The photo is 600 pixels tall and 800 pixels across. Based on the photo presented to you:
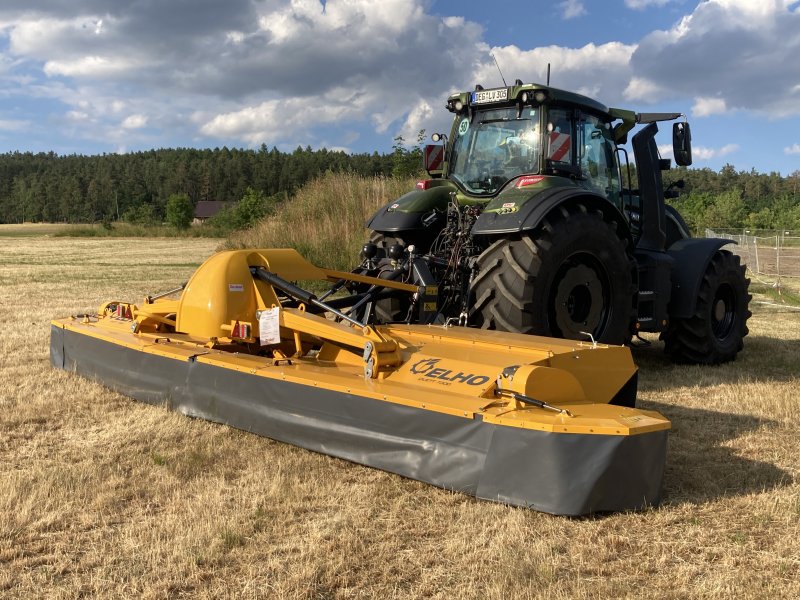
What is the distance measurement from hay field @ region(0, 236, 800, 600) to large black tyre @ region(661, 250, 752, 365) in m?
2.07

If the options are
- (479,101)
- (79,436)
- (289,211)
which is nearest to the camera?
(79,436)

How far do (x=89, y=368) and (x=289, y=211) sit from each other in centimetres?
1034

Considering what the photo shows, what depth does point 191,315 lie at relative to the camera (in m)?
4.85

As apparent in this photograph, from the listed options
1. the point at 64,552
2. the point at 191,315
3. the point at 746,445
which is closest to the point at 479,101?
the point at 191,315

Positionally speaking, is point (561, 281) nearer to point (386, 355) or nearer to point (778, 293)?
point (386, 355)

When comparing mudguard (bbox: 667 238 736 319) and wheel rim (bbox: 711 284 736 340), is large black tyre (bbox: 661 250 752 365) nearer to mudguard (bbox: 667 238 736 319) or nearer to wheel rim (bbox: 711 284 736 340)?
wheel rim (bbox: 711 284 736 340)

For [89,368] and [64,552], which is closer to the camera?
[64,552]

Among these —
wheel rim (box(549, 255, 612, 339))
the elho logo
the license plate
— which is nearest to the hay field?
the elho logo

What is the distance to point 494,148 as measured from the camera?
6.09 m

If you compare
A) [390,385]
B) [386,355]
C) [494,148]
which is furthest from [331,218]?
[390,385]

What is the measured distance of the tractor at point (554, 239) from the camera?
501 centimetres

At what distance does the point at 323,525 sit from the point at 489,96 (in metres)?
4.04

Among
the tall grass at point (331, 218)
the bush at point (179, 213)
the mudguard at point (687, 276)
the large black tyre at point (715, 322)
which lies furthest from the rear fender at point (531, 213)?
the bush at point (179, 213)

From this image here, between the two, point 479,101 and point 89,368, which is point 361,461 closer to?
point 89,368
